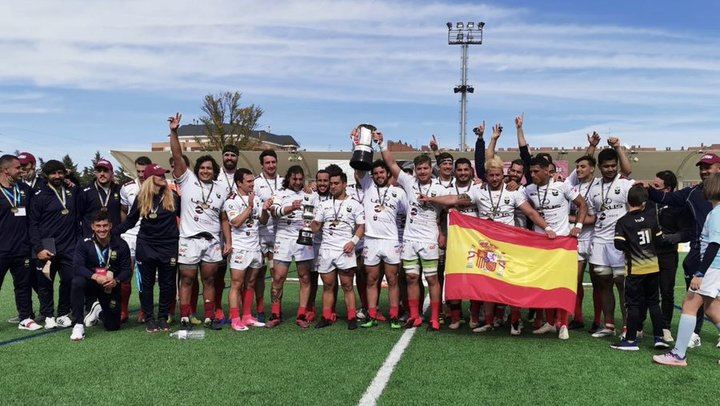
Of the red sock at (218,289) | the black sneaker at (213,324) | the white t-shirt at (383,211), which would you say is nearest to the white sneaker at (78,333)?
the black sneaker at (213,324)

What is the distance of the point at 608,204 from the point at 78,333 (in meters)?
6.33

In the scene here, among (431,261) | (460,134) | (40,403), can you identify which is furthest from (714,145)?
(40,403)

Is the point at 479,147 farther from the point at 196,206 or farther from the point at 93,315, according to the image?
the point at 93,315

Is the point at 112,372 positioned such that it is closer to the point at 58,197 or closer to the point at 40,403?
the point at 40,403

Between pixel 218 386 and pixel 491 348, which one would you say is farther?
pixel 491 348

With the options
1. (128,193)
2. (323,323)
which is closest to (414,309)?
(323,323)

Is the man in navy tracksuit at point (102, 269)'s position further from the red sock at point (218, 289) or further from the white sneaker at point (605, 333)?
the white sneaker at point (605, 333)

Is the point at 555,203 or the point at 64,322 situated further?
the point at 64,322

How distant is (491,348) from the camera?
19.8 ft

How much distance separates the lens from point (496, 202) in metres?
6.87

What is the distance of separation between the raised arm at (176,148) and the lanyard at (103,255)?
129 centimetres

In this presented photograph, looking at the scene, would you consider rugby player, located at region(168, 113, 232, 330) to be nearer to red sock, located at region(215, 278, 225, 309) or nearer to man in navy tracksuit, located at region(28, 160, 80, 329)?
red sock, located at region(215, 278, 225, 309)

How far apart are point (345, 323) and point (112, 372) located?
3.04m

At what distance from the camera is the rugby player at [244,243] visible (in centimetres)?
697
